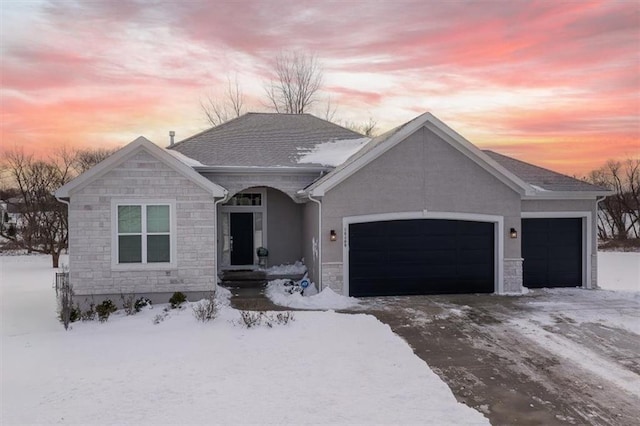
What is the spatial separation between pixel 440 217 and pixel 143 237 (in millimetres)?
8004

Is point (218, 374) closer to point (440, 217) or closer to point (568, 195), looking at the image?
point (440, 217)

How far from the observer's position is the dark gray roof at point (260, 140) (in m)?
14.6

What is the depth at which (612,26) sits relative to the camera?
45.5 feet

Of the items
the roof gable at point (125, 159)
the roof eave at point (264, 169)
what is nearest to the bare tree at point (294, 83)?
the roof eave at point (264, 169)

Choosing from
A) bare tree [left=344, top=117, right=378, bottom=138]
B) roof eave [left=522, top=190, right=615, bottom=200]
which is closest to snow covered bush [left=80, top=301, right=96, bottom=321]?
roof eave [left=522, top=190, right=615, bottom=200]

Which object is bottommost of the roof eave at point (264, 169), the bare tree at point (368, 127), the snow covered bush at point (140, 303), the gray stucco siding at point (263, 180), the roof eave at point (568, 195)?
A: the snow covered bush at point (140, 303)

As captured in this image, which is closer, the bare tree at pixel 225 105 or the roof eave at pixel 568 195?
the roof eave at pixel 568 195

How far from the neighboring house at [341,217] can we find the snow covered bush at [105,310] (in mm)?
635

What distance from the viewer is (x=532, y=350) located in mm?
8000

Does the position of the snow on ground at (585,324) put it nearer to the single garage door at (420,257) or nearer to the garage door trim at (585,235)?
the garage door trim at (585,235)

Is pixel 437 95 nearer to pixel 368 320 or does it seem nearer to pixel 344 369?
pixel 368 320

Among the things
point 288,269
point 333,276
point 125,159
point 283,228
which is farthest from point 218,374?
point 283,228

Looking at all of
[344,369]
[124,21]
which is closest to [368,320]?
[344,369]

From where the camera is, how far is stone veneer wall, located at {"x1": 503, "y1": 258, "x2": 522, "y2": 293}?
1298 cm
